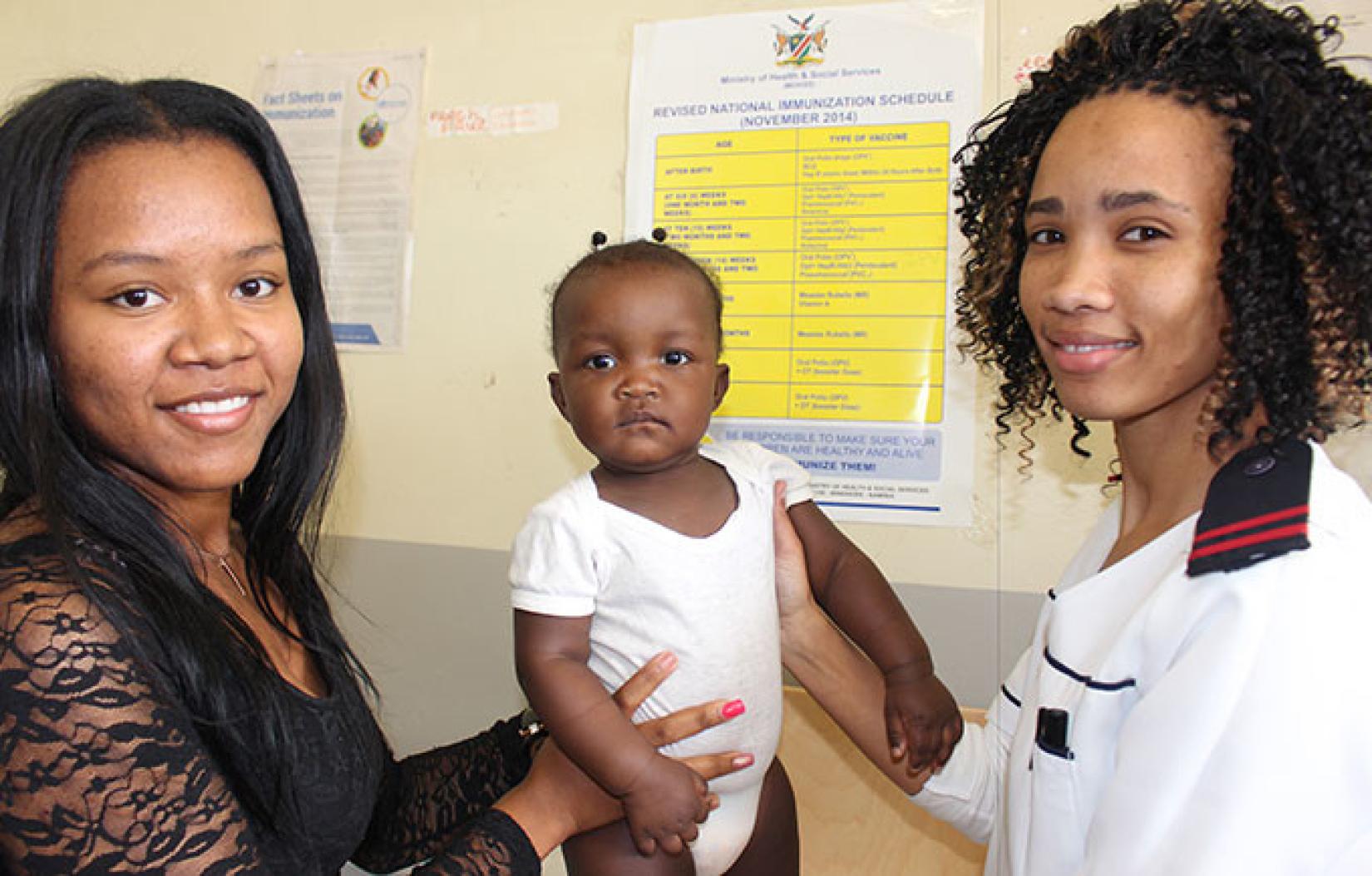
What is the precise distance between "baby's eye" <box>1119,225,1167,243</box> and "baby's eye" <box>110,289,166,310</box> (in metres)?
0.85

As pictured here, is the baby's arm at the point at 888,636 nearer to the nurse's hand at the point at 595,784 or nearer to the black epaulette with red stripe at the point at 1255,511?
the nurse's hand at the point at 595,784

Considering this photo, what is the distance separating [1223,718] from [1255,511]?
0.16 metres

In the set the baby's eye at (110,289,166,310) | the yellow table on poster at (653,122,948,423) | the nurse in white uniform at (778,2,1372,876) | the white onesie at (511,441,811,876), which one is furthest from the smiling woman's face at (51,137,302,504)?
the yellow table on poster at (653,122,948,423)

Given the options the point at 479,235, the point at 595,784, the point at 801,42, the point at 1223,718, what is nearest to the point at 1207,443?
the point at 1223,718

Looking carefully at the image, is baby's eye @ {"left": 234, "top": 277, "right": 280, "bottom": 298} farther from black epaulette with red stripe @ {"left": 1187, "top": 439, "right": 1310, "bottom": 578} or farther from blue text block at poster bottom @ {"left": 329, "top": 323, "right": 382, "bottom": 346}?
blue text block at poster bottom @ {"left": 329, "top": 323, "right": 382, "bottom": 346}

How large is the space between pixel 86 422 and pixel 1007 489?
1.41 meters

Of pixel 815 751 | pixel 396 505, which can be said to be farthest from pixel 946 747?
pixel 396 505

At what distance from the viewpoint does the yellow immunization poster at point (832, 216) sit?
5.61 feet

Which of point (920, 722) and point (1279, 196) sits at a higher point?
point (1279, 196)

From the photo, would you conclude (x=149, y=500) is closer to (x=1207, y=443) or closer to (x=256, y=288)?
(x=256, y=288)

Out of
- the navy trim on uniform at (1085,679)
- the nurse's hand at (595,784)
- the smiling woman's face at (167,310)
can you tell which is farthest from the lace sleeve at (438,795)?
the navy trim on uniform at (1085,679)

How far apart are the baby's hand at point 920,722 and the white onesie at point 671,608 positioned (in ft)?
0.56

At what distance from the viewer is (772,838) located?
1.29m

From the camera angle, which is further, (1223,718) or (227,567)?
(227,567)
